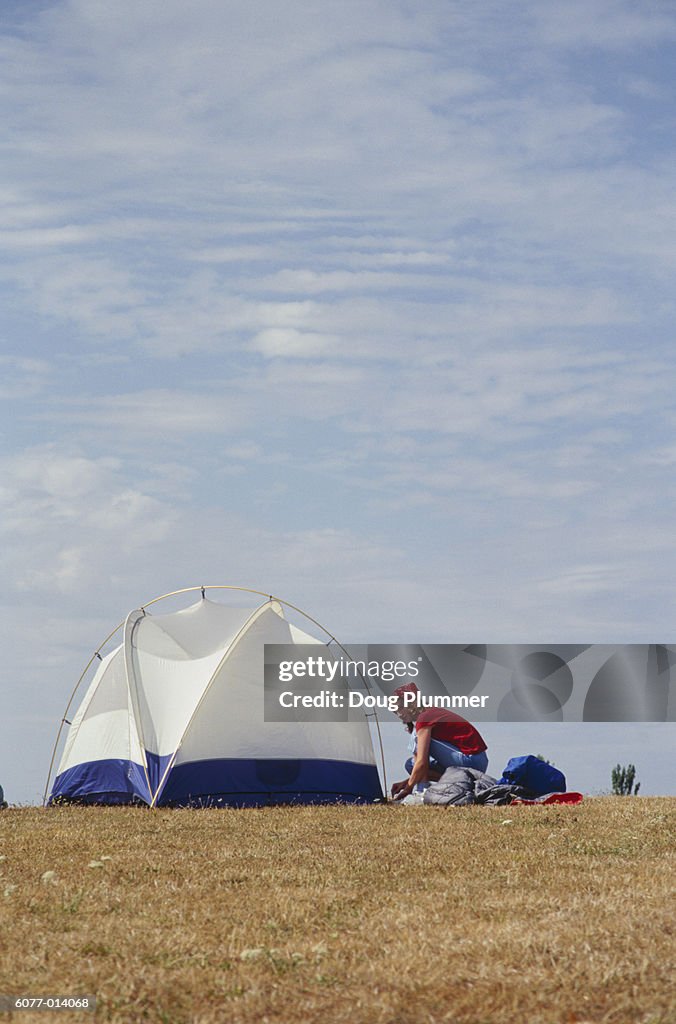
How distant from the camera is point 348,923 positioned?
290 inches

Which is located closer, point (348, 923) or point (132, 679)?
point (348, 923)

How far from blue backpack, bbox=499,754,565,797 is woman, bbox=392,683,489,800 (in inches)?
21.3

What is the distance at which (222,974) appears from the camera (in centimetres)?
618

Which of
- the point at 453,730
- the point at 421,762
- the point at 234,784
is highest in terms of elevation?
the point at 453,730

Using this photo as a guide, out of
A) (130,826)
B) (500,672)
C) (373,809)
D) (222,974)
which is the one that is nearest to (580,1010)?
(222,974)

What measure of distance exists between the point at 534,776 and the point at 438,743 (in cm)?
144

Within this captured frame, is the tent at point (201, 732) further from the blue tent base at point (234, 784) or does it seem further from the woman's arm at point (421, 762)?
the woman's arm at point (421, 762)

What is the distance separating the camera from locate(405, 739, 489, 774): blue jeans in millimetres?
16328

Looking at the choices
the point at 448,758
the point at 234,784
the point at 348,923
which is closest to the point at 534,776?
the point at 448,758

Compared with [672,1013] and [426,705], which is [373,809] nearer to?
[426,705]

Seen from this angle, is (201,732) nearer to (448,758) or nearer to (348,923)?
(448,758)

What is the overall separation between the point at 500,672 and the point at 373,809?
190 inches

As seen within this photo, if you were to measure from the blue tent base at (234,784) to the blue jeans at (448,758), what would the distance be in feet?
3.29


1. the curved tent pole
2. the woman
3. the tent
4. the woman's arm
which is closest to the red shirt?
the woman
